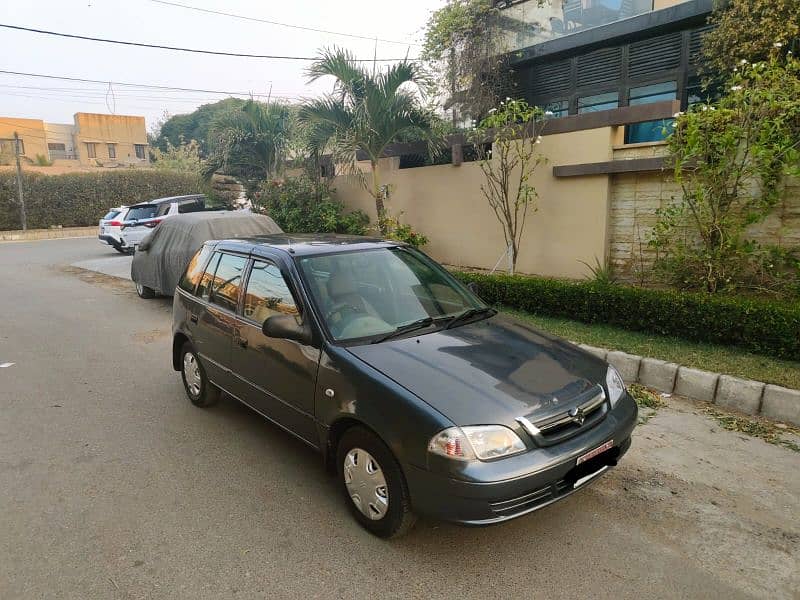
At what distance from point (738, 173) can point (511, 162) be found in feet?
11.9

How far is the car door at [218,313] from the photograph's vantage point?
4160 mm

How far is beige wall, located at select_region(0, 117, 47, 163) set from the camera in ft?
136

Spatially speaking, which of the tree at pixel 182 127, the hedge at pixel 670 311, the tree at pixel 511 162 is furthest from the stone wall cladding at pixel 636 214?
the tree at pixel 182 127

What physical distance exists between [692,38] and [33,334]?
469 inches

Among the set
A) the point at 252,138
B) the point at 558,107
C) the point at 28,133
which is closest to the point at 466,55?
the point at 558,107

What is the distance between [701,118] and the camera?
234 inches

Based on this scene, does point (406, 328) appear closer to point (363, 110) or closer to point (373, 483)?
point (373, 483)

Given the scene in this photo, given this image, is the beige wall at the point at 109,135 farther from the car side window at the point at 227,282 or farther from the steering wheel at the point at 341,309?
the steering wheel at the point at 341,309

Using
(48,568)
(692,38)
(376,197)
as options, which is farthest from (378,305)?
(692,38)

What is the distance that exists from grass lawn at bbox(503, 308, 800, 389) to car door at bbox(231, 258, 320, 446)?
338 centimetres

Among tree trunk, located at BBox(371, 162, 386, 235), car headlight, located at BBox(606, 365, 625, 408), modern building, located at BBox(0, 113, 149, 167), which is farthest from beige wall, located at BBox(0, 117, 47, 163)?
car headlight, located at BBox(606, 365, 625, 408)

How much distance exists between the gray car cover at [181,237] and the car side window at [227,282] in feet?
14.3

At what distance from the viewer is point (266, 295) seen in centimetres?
382

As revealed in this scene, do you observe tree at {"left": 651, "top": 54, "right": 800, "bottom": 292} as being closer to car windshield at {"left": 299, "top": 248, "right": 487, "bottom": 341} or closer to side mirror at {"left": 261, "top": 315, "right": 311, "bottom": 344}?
car windshield at {"left": 299, "top": 248, "right": 487, "bottom": 341}
